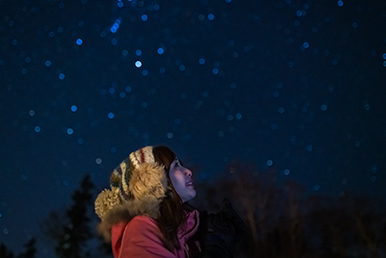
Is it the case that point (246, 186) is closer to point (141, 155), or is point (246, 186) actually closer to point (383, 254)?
point (383, 254)

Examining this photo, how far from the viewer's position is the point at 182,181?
2340mm

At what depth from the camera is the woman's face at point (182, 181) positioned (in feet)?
7.60

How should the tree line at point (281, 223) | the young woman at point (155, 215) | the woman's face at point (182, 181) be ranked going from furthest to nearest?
the tree line at point (281, 223), the woman's face at point (182, 181), the young woman at point (155, 215)

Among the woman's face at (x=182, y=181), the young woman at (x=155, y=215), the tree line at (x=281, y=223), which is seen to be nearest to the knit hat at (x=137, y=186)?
the young woman at (x=155, y=215)

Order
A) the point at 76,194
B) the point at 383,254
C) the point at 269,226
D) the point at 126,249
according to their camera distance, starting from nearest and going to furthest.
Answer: the point at 126,249 < the point at 383,254 < the point at 269,226 < the point at 76,194

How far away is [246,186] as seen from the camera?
2327 cm

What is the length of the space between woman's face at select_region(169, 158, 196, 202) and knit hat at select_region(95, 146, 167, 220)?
0.13 metres

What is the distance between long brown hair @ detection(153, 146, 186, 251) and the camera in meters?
1.97

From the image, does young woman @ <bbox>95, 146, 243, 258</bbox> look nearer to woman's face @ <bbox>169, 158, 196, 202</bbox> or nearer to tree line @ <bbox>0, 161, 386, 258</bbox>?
woman's face @ <bbox>169, 158, 196, 202</bbox>

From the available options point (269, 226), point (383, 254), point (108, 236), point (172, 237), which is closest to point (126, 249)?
point (172, 237)

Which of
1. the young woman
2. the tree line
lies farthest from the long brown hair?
the tree line

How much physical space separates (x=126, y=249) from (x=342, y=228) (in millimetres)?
24731

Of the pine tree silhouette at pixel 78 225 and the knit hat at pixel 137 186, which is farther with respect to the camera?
the pine tree silhouette at pixel 78 225

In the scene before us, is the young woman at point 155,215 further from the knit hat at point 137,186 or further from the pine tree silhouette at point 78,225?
the pine tree silhouette at point 78,225
